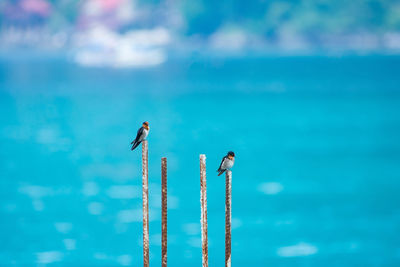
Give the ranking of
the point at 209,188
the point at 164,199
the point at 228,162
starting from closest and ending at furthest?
the point at 228,162
the point at 164,199
the point at 209,188

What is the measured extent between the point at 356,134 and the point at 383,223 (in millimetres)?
58119

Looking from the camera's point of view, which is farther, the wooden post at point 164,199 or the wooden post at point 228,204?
the wooden post at point 164,199

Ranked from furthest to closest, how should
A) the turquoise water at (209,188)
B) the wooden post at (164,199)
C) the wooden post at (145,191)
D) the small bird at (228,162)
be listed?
the turquoise water at (209,188) < the wooden post at (164,199) < the wooden post at (145,191) < the small bird at (228,162)

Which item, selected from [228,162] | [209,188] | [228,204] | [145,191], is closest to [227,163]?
[228,162]

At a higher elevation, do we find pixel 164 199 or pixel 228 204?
pixel 164 199

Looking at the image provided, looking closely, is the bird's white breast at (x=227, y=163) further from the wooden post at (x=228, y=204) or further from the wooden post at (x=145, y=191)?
the wooden post at (x=145, y=191)

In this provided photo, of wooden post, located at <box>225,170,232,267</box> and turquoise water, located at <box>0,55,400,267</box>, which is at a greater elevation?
turquoise water, located at <box>0,55,400,267</box>

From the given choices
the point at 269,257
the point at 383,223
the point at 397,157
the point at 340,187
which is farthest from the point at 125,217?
the point at 397,157

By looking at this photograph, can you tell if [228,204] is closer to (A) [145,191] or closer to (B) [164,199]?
(B) [164,199]

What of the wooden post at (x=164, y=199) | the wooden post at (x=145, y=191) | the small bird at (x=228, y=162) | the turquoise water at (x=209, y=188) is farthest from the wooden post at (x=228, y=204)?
the turquoise water at (x=209, y=188)

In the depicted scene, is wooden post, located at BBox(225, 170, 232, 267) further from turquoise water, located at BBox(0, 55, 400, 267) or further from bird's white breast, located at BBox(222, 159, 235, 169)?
turquoise water, located at BBox(0, 55, 400, 267)

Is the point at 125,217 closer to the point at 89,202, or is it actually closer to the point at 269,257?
the point at 89,202

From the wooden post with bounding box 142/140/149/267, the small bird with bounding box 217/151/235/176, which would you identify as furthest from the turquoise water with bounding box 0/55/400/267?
the small bird with bounding box 217/151/235/176

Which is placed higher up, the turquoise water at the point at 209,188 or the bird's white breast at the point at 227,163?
the turquoise water at the point at 209,188
